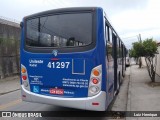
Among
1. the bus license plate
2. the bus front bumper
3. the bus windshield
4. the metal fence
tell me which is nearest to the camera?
the bus front bumper

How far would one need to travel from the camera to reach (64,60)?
6.59 meters

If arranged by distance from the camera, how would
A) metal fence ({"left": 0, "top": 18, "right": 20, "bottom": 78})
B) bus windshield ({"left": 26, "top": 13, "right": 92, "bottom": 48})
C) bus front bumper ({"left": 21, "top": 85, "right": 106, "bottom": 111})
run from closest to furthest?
bus front bumper ({"left": 21, "top": 85, "right": 106, "bottom": 111})
bus windshield ({"left": 26, "top": 13, "right": 92, "bottom": 48})
metal fence ({"left": 0, "top": 18, "right": 20, "bottom": 78})

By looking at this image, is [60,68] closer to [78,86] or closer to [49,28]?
[78,86]

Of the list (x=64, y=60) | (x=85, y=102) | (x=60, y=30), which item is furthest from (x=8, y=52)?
(x=85, y=102)

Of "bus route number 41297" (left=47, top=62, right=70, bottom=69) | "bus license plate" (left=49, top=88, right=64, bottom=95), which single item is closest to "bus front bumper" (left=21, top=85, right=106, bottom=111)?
"bus license plate" (left=49, top=88, right=64, bottom=95)

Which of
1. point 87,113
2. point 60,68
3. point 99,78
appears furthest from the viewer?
point 87,113

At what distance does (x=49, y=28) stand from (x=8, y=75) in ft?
47.9

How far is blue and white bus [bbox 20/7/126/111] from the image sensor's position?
6281mm

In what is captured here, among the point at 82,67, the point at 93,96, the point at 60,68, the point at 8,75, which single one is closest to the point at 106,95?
the point at 93,96

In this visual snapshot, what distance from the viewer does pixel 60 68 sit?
6645 mm

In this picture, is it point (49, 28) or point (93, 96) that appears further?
point (49, 28)

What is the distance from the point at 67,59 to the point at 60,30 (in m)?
0.86

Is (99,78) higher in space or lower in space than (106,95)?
higher

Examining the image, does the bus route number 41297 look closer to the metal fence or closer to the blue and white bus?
the blue and white bus
